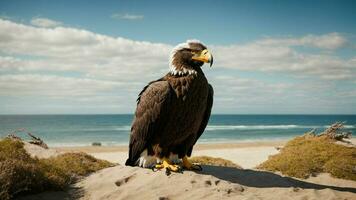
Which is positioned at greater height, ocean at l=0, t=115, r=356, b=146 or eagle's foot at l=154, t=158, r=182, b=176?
eagle's foot at l=154, t=158, r=182, b=176

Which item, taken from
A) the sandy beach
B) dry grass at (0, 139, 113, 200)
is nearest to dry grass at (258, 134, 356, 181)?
the sandy beach

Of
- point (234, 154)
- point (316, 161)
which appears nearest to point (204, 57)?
point (316, 161)

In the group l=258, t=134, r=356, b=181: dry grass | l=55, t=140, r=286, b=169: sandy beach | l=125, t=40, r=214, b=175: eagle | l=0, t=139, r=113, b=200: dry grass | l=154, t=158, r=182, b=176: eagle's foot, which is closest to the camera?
l=0, t=139, r=113, b=200: dry grass

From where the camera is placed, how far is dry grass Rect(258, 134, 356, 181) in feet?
31.0

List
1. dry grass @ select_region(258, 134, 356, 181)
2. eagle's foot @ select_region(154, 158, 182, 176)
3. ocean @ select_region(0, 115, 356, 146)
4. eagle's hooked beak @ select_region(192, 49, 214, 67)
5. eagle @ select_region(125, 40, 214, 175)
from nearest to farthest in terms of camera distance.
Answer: eagle's hooked beak @ select_region(192, 49, 214, 67), eagle @ select_region(125, 40, 214, 175), eagle's foot @ select_region(154, 158, 182, 176), dry grass @ select_region(258, 134, 356, 181), ocean @ select_region(0, 115, 356, 146)

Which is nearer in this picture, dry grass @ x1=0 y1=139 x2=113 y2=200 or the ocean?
dry grass @ x1=0 y1=139 x2=113 y2=200

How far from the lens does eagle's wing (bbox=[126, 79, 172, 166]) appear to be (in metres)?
6.70

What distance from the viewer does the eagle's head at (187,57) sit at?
6779 mm

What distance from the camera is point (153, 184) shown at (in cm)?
681

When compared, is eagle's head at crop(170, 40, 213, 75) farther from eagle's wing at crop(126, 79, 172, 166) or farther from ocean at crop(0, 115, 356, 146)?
ocean at crop(0, 115, 356, 146)

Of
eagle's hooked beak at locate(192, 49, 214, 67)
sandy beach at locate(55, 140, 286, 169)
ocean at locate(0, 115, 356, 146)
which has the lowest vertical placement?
ocean at locate(0, 115, 356, 146)

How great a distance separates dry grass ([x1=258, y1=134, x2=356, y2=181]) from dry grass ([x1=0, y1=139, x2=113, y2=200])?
16.1 ft

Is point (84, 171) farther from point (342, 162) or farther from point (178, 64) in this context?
point (342, 162)

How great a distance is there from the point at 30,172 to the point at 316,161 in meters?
7.31
